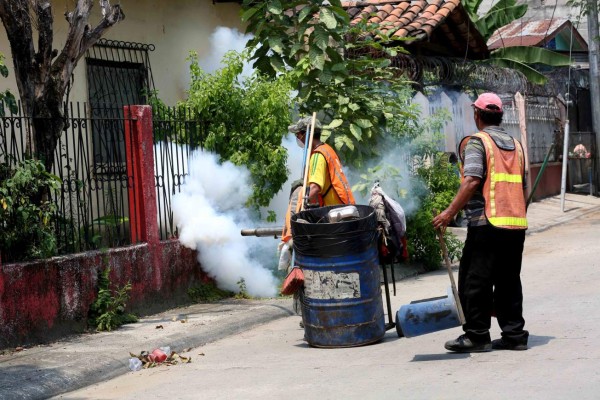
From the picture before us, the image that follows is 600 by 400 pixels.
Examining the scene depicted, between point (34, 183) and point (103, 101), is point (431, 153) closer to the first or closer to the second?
point (103, 101)

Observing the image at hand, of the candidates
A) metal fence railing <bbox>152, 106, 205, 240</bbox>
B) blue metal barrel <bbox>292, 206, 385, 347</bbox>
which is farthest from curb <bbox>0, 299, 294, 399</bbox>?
blue metal barrel <bbox>292, 206, 385, 347</bbox>

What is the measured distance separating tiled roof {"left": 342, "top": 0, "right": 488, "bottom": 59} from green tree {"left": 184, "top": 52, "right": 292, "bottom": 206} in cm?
473

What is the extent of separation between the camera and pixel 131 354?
830cm

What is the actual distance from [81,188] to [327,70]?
152 inches

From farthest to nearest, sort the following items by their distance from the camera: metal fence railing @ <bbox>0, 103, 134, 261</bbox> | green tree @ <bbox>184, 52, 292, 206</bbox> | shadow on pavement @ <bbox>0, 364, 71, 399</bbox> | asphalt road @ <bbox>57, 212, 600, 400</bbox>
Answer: green tree @ <bbox>184, 52, 292, 206</bbox> → metal fence railing @ <bbox>0, 103, 134, 261</bbox> → shadow on pavement @ <bbox>0, 364, 71, 399</bbox> → asphalt road @ <bbox>57, 212, 600, 400</bbox>

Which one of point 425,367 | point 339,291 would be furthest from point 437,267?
point 425,367

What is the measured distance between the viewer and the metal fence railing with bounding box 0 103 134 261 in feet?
30.9

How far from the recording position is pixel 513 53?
24.5 metres

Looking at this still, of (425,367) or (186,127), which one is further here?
(186,127)

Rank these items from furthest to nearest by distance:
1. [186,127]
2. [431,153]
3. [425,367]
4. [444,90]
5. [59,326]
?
[444,90] → [431,153] → [186,127] → [59,326] → [425,367]

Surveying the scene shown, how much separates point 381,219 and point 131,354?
2343 mm

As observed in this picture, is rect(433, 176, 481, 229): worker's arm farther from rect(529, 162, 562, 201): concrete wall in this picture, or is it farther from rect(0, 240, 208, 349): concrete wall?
rect(529, 162, 562, 201): concrete wall

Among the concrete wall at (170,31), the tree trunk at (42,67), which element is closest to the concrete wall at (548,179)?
the concrete wall at (170,31)

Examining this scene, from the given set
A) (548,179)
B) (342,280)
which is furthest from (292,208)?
(548,179)
